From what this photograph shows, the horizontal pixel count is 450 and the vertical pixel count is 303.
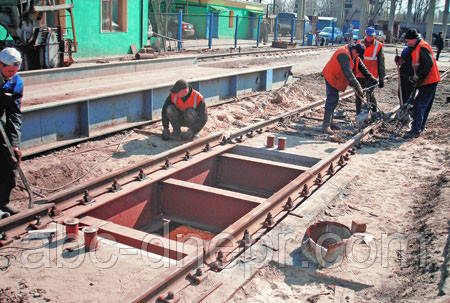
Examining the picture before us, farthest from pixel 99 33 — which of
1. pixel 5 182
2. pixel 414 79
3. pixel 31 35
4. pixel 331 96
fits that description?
pixel 5 182

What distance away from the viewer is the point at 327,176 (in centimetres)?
654

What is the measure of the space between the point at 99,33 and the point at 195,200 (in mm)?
14090

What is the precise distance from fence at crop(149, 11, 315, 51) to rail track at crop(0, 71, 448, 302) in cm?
1528

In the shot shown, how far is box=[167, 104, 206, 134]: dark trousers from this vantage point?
7.92 meters

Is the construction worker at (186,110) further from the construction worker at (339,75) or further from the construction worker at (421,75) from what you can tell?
the construction worker at (421,75)

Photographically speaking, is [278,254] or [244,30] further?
[244,30]

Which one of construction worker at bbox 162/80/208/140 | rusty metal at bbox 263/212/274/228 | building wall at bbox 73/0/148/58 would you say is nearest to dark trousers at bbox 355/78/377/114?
construction worker at bbox 162/80/208/140

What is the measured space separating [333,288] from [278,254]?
59 centimetres

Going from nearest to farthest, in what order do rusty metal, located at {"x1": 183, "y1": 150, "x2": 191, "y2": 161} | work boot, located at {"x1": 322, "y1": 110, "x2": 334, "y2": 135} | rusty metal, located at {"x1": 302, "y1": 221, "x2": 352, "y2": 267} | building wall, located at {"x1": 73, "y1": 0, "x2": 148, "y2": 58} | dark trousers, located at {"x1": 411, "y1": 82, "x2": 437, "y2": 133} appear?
1. rusty metal, located at {"x1": 302, "y1": 221, "x2": 352, "y2": 267}
2. rusty metal, located at {"x1": 183, "y1": 150, "x2": 191, "y2": 161}
3. work boot, located at {"x1": 322, "y1": 110, "x2": 334, "y2": 135}
4. dark trousers, located at {"x1": 411, "y1": 82, "x2": 437, "y2": 133}
5. building wall, located at {"x1": 73, "y1": 0, "x2": 148, "y2": 58}

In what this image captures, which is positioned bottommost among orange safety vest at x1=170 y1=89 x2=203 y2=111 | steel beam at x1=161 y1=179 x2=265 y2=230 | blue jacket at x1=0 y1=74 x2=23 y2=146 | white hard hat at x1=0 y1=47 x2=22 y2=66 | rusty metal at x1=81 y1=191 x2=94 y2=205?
steel beam at x1=161 y1=179 x2=265 y2=230

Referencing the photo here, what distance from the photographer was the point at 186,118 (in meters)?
7.98

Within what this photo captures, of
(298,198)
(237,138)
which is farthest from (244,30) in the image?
(298,198)

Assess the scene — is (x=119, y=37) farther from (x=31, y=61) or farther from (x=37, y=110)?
(x=37, y=110)

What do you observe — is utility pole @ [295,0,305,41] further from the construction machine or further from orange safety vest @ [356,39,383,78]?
orange safety vest @ [356,39,383,78]
